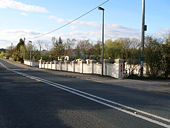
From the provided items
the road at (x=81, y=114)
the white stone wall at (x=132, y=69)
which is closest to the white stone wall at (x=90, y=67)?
the white stone wall at (x=132, y=69)

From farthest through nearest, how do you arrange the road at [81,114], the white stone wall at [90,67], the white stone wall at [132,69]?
the white stone wall at [132,69] < the white stone wall at [90,67] < the road at [81,114]

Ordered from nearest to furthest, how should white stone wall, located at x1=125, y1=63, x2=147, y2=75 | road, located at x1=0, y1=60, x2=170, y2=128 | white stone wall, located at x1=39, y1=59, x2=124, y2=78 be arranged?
road, located at x1=0, y1=60, x2=170, y2=128 < white stone wall, located at x1=39, y1=59, x2=124, y2=78 < white stone wall, located at x1=125, y1=63, x2=147, y2=75

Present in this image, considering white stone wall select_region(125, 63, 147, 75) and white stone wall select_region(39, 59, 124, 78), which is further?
white stone wall select_region(125, 63, 147, 75)

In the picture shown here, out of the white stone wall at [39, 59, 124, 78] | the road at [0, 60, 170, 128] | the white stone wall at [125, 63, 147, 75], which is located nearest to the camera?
the road at [0, 60, 170, 128]

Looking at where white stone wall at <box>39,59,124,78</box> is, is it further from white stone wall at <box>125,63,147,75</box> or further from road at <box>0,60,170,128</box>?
road at <box>0,60,170,128</box>

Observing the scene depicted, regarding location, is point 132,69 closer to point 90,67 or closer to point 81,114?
point 90,67

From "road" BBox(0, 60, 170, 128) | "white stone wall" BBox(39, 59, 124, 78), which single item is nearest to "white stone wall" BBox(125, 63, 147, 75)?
"white stone wall" BBox(39, 59, 124, 78)

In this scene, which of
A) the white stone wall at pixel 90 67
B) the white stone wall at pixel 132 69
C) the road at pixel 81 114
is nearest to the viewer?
the road at pixel 81 114

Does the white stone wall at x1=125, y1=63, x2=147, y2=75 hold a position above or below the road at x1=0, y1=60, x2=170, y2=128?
above

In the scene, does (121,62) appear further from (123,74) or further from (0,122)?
(0,122)

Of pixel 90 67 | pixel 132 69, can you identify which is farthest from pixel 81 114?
pixel 90 67

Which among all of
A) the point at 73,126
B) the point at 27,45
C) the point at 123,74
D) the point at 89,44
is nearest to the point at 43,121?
the point at 73,126

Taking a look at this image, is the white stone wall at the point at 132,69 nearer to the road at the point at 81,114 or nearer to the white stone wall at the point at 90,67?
the white stone wall at the point at 90,67

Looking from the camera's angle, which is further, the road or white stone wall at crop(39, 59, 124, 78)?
white stone wall at crop(39, 59, 124, 78)
